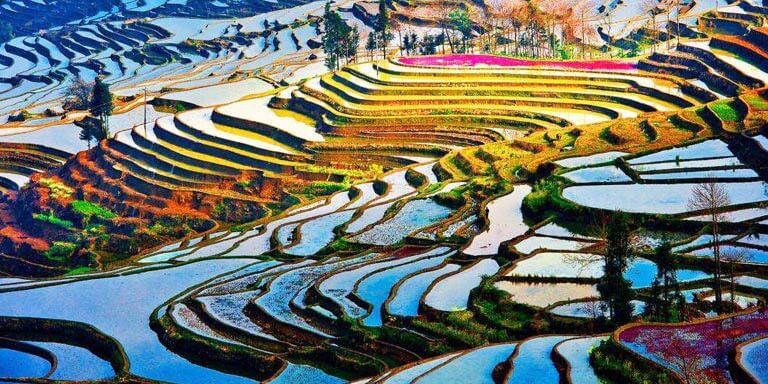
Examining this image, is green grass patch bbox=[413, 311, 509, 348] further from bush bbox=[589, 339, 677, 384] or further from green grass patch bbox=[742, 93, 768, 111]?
green grass patch bbox=[742, 93, 768, 111]

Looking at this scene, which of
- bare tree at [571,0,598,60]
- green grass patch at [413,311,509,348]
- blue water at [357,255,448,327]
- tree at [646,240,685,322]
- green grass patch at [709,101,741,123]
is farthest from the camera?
bare tree at [571,0,598,60]

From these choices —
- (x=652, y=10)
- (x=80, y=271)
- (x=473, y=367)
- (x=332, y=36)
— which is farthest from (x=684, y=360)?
(x=652, y=10)

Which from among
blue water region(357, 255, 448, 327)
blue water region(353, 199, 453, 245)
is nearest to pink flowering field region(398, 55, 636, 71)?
blue water region(353, 199, 453, 245)

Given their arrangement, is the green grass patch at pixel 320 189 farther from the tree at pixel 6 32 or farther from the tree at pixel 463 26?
the tree at pixel 6 32

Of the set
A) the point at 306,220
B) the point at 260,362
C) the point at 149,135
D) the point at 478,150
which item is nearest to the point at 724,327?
the point at 260,362

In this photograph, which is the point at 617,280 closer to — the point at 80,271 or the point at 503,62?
the point at 80,271

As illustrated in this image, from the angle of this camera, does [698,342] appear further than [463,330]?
No
